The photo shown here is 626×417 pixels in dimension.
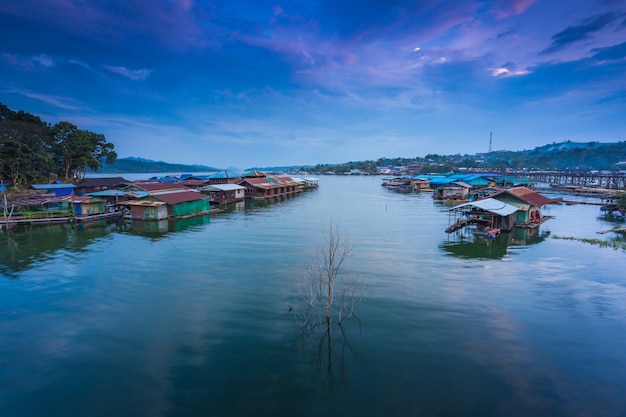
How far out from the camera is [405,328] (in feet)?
37.6

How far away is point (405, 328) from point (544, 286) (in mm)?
9043

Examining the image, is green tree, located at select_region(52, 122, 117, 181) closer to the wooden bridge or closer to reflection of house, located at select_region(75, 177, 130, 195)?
reflection of house, located at select_region(75, 177, 130, 195)

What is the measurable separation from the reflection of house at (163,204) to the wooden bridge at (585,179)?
89589 millimetres

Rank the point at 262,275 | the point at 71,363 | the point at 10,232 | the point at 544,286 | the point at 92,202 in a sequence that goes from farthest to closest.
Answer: the point at 92,202, the point at 10,232, the point at 262,275, the point at 544,286, the point at 71,363

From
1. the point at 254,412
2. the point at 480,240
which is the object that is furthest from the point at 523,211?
the point at 254,412

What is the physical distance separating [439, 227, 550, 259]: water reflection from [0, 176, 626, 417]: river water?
1.63ft

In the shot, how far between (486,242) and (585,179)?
88108 millimetres

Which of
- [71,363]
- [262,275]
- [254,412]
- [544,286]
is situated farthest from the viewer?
[262,275]

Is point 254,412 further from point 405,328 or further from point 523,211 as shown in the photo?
point 523,211

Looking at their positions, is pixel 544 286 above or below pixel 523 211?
below

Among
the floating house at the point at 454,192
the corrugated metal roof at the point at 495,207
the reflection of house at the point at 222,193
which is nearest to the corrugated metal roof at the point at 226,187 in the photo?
the reflection of house at the point at 222,193

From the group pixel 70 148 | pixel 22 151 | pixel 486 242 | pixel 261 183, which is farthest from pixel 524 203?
pixel 70 148

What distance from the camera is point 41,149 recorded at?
148 ft

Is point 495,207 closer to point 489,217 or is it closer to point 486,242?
point 489,217
